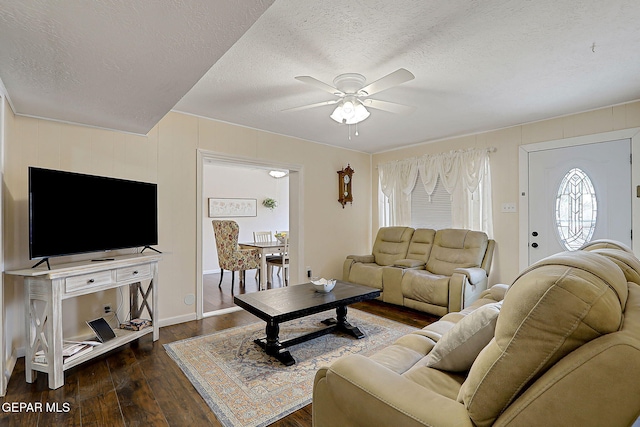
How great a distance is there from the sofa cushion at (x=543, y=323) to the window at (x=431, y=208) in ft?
12.6

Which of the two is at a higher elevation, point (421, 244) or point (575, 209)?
point (575, 209)

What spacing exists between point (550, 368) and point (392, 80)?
6.09 feet

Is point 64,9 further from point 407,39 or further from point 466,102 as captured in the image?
point 466,102

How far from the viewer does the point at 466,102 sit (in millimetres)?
3139

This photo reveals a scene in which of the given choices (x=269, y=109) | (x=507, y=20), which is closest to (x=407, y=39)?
(x=507, y=20)

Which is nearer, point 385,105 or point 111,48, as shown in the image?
point 111,48

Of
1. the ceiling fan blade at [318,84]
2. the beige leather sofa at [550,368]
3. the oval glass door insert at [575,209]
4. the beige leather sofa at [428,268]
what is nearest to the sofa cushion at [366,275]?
the beige leather sofa at [428,268]

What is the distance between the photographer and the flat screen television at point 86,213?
7.19 feet

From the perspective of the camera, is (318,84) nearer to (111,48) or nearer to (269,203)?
(111,48)

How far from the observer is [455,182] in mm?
4469

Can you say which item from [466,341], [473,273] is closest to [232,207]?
[473,273]

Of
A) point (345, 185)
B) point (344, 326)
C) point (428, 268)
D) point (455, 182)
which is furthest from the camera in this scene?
point (345, 185)

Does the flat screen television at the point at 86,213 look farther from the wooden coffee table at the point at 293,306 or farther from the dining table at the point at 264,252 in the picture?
the dining table at the point at 264,252

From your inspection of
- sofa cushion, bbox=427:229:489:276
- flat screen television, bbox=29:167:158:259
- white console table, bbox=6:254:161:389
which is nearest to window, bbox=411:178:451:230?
sofa cushion, bbox=427:229:489:276
